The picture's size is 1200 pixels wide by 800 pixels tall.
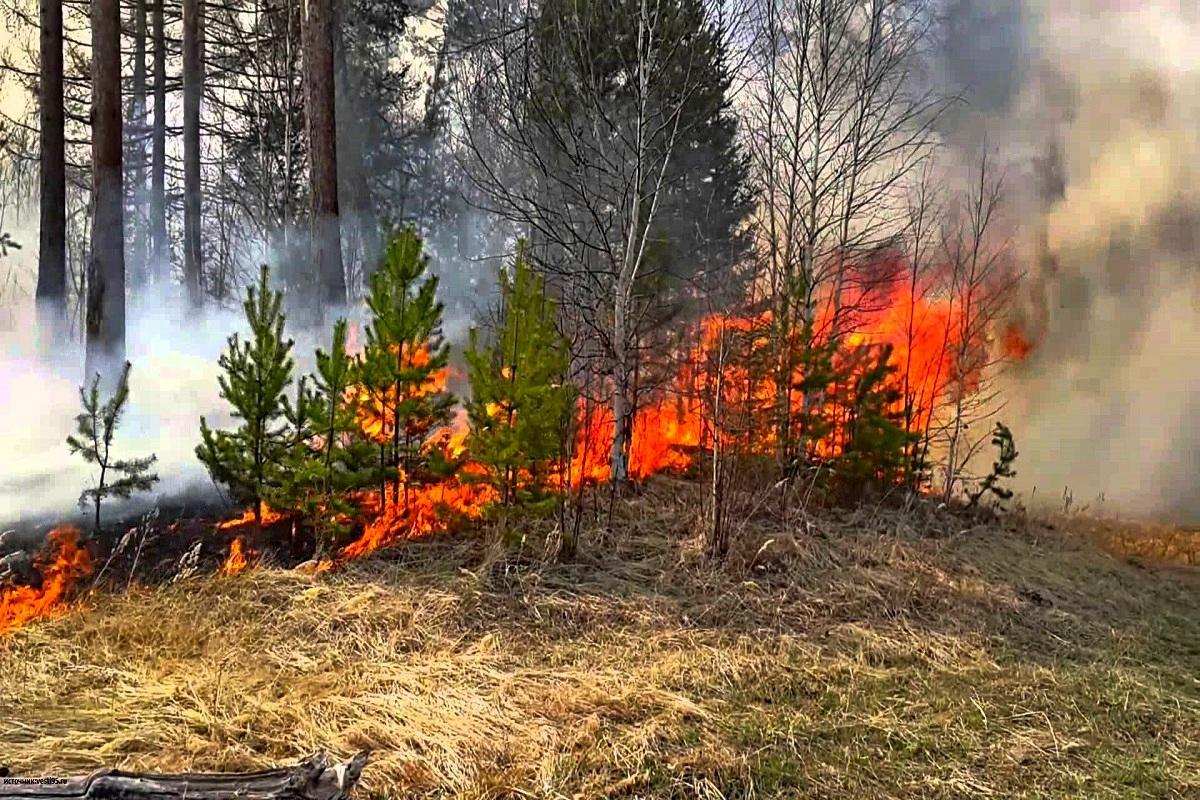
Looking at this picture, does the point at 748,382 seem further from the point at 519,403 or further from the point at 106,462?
the point at 106,462

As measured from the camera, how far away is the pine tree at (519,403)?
5.90 meters

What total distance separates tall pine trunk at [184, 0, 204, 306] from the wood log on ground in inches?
498

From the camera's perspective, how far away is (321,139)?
8617mm

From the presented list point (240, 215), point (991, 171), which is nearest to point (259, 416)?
point (991, 171)

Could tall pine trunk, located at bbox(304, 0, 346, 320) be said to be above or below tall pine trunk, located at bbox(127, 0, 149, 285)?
below

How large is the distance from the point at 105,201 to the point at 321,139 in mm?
2460

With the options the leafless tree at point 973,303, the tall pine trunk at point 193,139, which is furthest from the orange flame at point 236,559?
the tall pine trunk at point 193,139

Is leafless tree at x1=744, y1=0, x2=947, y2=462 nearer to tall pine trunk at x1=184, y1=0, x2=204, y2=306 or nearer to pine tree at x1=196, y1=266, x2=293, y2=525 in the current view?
pine tree at x1=196, y1=266, x2=293, y2=525

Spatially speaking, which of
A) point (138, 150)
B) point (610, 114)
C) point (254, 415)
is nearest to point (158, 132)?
point (138, 150)

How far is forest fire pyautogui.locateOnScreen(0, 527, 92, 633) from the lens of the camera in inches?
187

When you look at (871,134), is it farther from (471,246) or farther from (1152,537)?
(471,246)

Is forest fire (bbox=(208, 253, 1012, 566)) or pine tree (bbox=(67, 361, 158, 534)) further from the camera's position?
forest fire (bbox=(208, 253, 1012, 566))

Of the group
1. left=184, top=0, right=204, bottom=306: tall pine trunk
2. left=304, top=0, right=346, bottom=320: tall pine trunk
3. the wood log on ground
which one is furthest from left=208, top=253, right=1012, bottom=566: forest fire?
left=184, top=0, right=204, bottom=306: tall pine trunk

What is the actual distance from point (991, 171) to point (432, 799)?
421 inches
